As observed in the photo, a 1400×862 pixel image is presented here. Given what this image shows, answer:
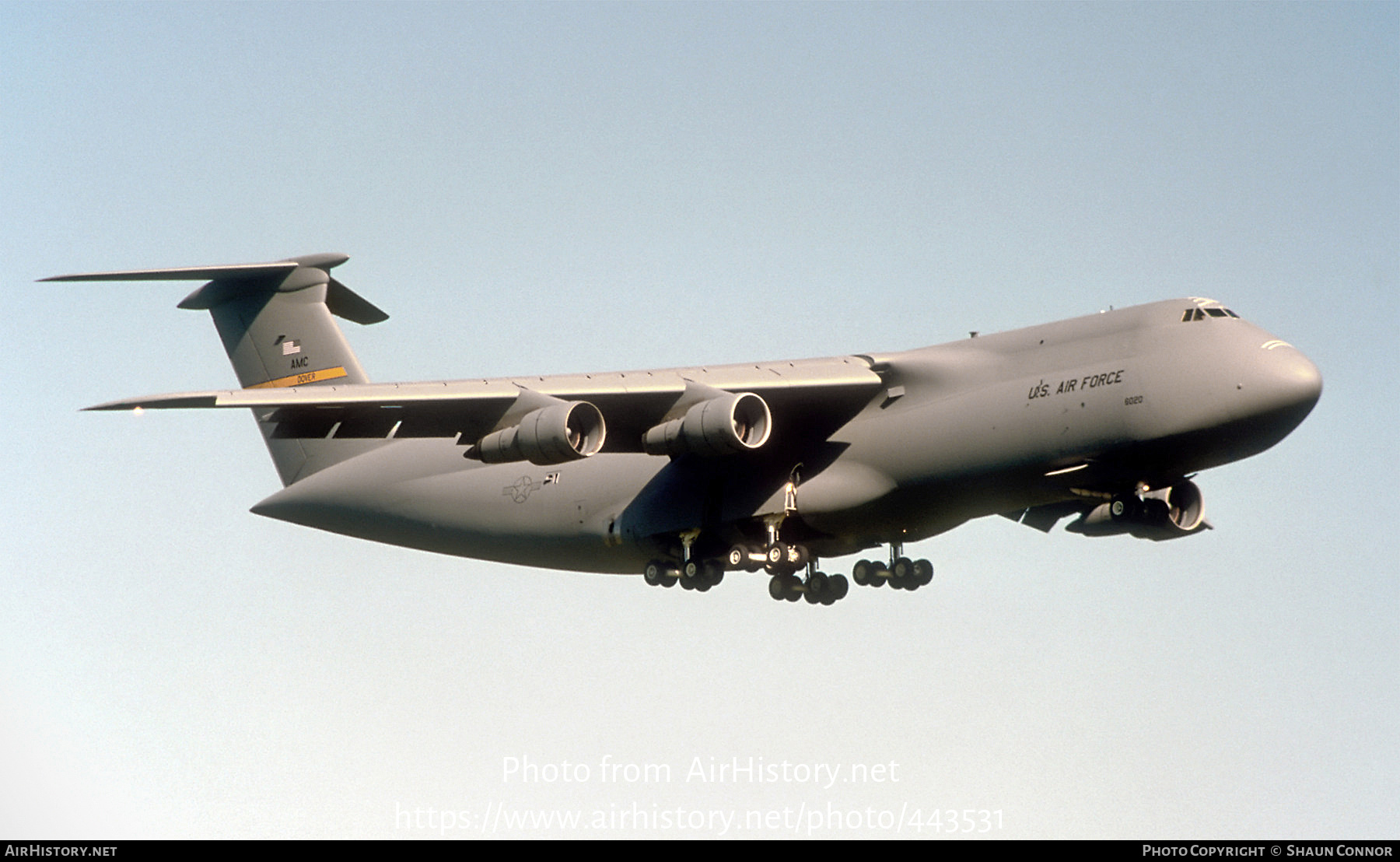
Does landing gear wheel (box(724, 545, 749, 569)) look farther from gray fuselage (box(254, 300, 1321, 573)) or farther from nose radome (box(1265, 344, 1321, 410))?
nose radome (box(1265, 344, 1321, 410))

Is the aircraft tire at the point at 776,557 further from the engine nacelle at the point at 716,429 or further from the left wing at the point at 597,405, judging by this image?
the engine nacelle at the point at 716,429

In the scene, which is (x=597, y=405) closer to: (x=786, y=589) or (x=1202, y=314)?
(x=786, y=589)

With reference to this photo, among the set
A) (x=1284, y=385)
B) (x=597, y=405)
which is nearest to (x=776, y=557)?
(x=597, y=405)

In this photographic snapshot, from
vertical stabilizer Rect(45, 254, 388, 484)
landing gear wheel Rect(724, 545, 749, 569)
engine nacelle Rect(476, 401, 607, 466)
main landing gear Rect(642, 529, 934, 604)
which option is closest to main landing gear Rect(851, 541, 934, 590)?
main landing gear Rect(642, 529, 934, 604)

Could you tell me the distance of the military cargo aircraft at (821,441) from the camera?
1619 cm

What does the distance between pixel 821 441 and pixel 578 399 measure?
8.36 ft

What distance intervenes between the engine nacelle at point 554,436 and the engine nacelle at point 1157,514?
524cm

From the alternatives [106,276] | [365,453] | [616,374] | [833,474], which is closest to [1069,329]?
[833,474]

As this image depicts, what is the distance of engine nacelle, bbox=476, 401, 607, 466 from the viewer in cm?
1647

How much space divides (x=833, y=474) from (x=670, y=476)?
199 cm

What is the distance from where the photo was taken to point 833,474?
58.1ft

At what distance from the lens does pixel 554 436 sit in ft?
53.9

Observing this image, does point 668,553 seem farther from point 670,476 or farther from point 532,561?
point 532,561

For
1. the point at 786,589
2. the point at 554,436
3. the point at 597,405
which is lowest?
the point at 786,589
